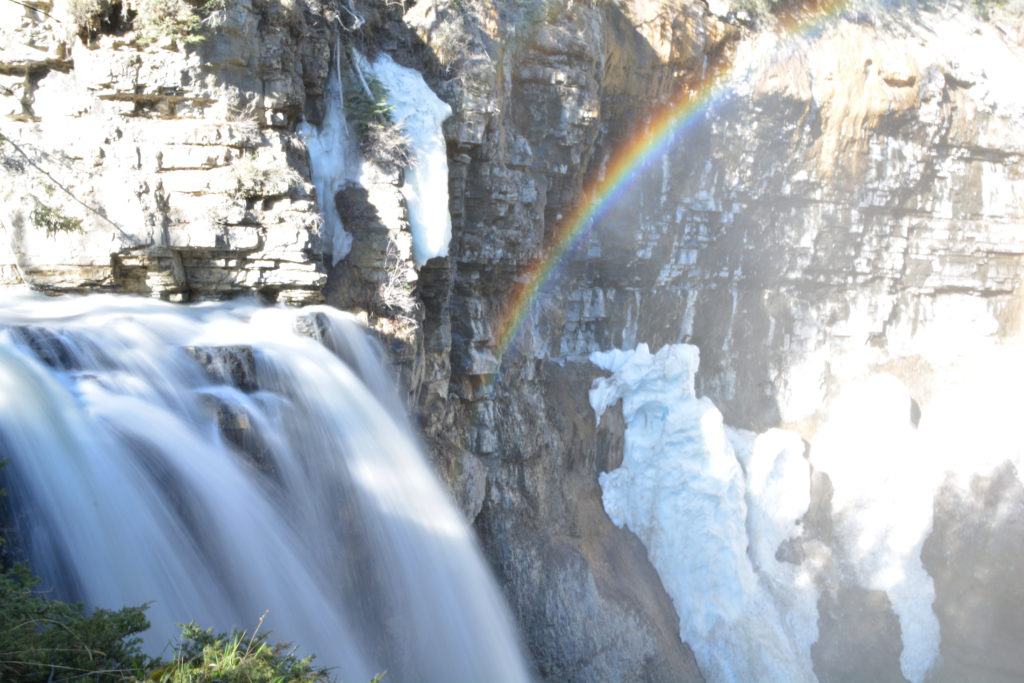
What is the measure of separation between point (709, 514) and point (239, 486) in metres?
13.0

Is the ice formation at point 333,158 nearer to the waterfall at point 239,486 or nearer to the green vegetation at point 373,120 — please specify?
the green vegetation at point 373,120

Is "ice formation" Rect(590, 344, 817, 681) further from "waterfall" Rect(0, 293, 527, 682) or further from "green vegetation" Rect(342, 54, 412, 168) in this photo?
"green vegetation" Rect(342, 54, 412, 168)

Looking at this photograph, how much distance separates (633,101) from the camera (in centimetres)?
1678

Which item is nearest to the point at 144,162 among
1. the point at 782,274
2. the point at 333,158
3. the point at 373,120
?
the point at 333,158

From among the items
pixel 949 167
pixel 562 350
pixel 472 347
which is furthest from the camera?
pixel 949 167

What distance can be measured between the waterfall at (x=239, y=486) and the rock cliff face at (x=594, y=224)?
1337 millimetres

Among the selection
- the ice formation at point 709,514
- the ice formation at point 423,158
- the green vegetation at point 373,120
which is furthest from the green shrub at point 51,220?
the ice formation at point 709,514

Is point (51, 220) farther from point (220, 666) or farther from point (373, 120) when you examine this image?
point (220, 666)

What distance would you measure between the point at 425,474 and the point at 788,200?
14325 mm

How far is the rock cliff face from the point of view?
8922mm

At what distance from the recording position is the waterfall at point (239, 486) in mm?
5719

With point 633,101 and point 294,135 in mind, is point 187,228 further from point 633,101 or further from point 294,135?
point 633,101

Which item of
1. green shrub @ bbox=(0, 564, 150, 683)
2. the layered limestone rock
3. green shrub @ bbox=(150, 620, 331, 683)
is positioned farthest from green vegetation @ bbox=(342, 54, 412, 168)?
green shrub @ bbox=(150, 620, 331, 683)

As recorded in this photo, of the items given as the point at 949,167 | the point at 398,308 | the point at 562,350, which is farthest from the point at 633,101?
the point at 949,167
